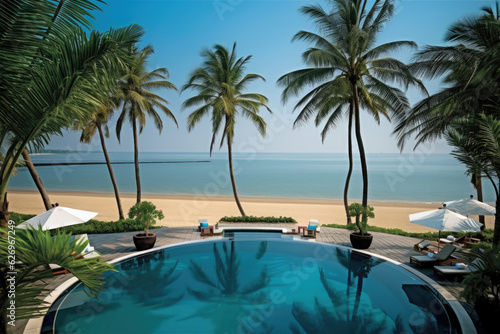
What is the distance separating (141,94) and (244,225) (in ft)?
37.1

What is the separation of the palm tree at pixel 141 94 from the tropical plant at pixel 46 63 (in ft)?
44.6

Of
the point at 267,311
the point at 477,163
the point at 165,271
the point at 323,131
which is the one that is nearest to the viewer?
the point at 267,311

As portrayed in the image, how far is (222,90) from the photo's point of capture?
56.4ft

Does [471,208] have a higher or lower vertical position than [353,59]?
lower

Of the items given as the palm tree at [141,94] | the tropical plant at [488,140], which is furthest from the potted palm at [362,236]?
the palm tree at [141,94]

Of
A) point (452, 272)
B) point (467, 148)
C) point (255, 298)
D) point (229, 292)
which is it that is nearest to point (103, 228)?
point (229, 292)

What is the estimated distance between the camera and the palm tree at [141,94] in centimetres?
1702

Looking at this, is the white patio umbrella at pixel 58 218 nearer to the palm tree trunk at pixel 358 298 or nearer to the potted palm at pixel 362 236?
the palm tree trunk at pixel 358 298

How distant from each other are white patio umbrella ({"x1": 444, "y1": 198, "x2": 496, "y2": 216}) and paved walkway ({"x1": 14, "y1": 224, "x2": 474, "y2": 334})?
2318 millimetres

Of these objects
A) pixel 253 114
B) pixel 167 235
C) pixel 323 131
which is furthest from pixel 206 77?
pixel 167 235

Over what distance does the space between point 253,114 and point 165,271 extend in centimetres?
1145

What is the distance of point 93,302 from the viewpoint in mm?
7371

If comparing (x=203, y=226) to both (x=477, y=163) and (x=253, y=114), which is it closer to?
(x=253, y=114)

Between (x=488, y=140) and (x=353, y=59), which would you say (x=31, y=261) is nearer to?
(x=488, y=140)
